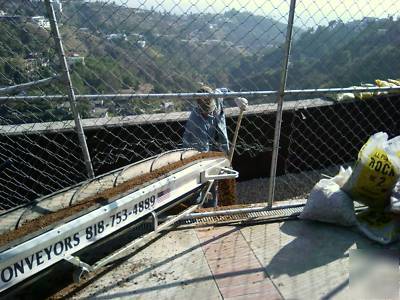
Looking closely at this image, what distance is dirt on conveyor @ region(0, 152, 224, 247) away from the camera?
212 centimetres

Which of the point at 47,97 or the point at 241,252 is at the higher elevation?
the point at 47,97

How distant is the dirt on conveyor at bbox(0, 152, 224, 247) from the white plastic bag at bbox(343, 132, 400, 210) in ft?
4.30

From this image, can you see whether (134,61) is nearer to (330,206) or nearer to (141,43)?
(141,43)

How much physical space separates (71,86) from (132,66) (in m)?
A: 0.44

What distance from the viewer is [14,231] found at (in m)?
2.14

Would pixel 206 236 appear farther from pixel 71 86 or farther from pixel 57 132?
pixel 57 132

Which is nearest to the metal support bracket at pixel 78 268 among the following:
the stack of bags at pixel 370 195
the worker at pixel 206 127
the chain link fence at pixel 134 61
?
the chain link fence at pixel 134 61

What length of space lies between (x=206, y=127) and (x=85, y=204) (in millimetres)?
2169

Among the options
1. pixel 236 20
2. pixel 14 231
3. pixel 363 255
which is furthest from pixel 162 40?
pixel 363 255

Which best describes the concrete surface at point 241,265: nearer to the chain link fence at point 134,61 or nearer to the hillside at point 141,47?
the chain link fence at point 134,61

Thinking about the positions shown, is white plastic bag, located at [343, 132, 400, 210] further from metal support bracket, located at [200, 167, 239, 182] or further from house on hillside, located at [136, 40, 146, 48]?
house on hillside, located at [136, 40, 146, 48]

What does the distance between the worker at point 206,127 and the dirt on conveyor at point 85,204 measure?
1.21 meters

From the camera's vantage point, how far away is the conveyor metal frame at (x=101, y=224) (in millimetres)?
2016

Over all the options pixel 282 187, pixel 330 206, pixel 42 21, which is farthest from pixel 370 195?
pixel 282 187
